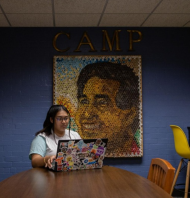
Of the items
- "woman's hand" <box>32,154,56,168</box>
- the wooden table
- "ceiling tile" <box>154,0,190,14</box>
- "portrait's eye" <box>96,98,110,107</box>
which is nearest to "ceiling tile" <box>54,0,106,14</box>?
"ceiling tile" <box>154,0,190,14</box>

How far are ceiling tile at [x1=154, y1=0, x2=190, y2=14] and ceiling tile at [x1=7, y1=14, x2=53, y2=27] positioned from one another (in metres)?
1.64

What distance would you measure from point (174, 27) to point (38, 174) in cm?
387

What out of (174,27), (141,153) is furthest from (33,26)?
(141,153)

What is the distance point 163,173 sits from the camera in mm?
2037

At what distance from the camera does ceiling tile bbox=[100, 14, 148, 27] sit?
4.59 metres

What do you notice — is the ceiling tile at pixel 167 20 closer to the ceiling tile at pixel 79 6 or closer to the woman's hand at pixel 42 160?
the ceiling tile at pixel 79 6

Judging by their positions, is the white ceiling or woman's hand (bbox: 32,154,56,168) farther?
the white ceiling

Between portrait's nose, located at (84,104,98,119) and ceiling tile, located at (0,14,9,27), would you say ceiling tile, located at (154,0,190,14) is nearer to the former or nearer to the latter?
portrait's nose, located at (84,104,98,119)

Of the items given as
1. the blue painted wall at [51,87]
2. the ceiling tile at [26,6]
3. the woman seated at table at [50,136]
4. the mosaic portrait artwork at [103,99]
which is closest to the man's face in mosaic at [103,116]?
the mosaic portrait artwork at [103,99]

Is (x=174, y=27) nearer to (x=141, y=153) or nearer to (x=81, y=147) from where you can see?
(x=141, y=153)

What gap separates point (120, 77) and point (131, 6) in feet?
4.10

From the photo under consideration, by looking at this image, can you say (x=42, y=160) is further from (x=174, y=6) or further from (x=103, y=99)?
(x=174, y=6)

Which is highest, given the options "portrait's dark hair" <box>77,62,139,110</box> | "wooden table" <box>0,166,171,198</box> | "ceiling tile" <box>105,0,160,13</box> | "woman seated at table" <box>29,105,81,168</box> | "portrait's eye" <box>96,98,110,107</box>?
"ceiling tile" <box>105,0,160,13</box>

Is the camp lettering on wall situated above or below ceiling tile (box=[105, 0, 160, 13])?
below
